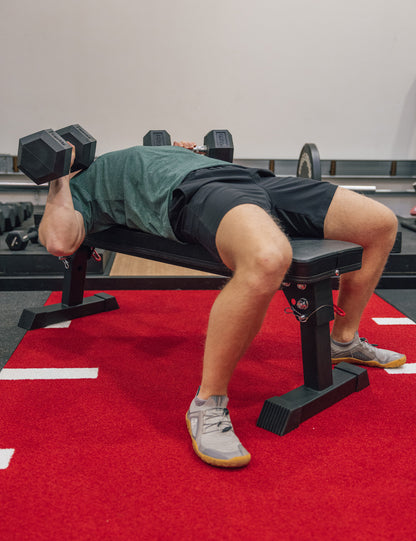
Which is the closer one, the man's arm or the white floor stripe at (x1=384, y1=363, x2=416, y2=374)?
the man's arm

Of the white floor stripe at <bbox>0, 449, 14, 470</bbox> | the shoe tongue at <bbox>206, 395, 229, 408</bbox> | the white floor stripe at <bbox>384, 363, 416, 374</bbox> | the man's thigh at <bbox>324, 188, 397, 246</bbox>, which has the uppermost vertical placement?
the man's thigh at <bbox>324, 188, 397, 246</bbox>

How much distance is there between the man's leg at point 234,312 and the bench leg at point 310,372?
0.17m

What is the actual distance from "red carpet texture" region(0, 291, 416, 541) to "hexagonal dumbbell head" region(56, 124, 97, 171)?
695mm

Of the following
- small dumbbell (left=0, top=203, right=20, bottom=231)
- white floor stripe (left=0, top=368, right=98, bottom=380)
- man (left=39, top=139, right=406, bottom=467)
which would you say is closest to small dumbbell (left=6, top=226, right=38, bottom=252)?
small dumbbell (left=0, top=203, right=20, bottom=231)

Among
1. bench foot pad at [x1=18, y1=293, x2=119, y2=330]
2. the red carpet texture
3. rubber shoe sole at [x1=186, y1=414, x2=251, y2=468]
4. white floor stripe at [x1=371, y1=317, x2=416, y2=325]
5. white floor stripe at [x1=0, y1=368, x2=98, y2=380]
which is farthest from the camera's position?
white floor stripe at [x1=371, y1=317, x2=416, y2=325]

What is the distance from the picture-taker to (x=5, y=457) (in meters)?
1.22

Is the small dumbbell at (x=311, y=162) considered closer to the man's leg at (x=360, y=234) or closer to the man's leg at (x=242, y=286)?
the man's leg at (x=360, y=234)

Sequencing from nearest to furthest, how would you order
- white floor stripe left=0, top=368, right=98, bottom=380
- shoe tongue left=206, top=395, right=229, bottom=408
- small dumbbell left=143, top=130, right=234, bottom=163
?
1. shoe tongue left=206, top=395, right=229, bottom=408
2. white floor stripe left=0, top=368, right=98, bottom=380
3. small dumbbell left=143, top=130, right=234, bottom=163

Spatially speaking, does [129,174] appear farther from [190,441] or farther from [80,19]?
[80,19]

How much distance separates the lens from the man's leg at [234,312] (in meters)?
1.19

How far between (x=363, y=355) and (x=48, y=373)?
1095 millimetres

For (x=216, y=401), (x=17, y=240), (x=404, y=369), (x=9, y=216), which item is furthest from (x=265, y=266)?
(x=9, y=216)

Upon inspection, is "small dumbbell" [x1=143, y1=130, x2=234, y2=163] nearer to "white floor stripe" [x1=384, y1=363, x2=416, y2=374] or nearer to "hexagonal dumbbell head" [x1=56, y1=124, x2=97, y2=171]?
"hexagonal dumbbell head" [x1=56, y1=124, x2=97, y2=171]

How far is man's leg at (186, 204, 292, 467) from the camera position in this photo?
3.91 feet
